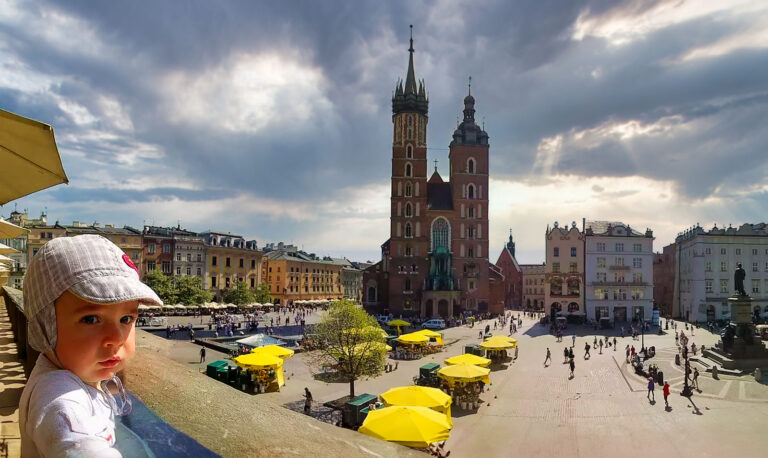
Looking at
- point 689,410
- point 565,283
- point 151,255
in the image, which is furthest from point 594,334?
point 151,255

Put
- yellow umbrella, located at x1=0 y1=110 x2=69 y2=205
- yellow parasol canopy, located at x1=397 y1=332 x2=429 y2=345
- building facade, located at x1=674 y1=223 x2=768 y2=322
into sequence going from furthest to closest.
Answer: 1. building facade, located at x1=674 y1=223 x2=768 y2=322
2. yellow parasol canopy, located at x1=397 y1=332 x2=429 y2=345
3. yellow umbrella, located at x1=0 y1=110 x2=69 y2=205

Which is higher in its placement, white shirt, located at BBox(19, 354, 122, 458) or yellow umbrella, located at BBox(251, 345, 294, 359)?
white shirt, located at BBox(19, 354, 122, 458)

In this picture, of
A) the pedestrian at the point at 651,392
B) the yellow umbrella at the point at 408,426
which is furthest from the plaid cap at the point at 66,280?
the pedestrian at the point at 651,392

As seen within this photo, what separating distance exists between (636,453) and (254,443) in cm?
1794

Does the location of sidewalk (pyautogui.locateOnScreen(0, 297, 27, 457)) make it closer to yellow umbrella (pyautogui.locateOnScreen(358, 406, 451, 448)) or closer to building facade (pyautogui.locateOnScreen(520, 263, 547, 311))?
yellow umbrella (pyautogui.locateOnScreen(358, 406, 451, 448))

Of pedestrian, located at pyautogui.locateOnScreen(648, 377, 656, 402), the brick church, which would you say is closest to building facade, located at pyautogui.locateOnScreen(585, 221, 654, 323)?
the brick church

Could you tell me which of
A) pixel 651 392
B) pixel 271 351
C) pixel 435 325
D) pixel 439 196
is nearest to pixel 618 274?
pixel 435 325

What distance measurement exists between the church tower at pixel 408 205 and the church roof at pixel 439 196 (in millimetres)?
2698

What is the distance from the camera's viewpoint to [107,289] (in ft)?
6.07

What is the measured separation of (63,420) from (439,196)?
7795cm

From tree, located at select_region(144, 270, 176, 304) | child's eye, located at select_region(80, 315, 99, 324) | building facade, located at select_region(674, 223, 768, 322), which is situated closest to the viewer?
child's eye, located at select_region(80, 315, 99, 324)

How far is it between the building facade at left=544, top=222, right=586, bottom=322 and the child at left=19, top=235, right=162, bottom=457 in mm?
64300

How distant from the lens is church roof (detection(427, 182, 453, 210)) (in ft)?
252

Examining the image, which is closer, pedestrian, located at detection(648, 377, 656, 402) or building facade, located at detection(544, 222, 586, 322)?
pedestrian, located at detection(648, 377, 656, 402)
